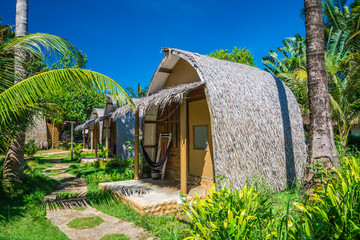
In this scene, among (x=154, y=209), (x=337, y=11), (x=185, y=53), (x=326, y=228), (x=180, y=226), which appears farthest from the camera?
(x=337, y=11)

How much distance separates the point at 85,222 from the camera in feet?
14.4

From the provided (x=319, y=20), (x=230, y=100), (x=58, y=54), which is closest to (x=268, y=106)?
(x=230, y=100)

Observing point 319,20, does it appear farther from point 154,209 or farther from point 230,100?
point 154,209

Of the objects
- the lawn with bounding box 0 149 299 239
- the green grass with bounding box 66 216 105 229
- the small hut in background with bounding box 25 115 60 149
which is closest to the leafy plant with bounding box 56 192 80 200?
the lawn with bounding box 0 149 299 239

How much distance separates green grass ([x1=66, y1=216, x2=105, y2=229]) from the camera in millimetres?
4230

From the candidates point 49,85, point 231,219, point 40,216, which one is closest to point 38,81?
point 49,85

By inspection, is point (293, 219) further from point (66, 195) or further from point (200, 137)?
point (66, 195)

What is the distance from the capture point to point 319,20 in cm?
416

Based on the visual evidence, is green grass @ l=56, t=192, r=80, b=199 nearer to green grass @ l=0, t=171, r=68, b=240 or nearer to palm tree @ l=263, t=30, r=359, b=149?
green grass @ l=0, t=171, r=68, b=240

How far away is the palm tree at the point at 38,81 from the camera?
4.00 meters

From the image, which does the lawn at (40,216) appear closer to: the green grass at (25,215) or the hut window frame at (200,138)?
the green grass at (25,215)

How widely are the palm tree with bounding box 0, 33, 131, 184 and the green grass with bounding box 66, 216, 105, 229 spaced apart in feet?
6.27

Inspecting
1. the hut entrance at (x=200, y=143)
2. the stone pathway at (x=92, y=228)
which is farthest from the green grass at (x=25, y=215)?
the hut entrance at (x=200, y=143)

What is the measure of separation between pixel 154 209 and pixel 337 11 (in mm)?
18027
